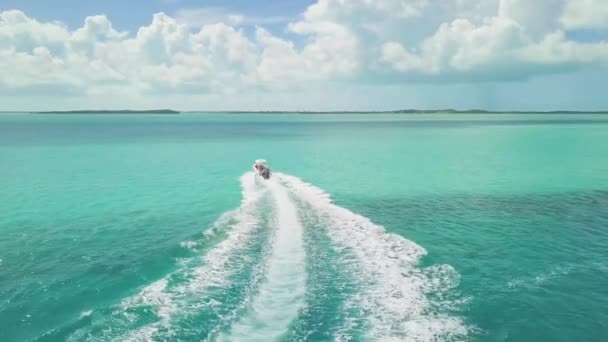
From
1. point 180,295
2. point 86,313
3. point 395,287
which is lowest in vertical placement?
point 86,313

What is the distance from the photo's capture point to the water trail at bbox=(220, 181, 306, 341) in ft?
47.7

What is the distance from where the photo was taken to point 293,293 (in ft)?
56.9

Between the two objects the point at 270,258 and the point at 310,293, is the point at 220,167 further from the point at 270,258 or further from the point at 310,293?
the point at 310,293

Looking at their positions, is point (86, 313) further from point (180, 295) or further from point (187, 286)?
point (187, 286)

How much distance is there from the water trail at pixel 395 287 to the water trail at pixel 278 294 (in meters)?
1.97

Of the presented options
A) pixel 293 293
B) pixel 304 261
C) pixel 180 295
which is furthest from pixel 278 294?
pixel 180 295

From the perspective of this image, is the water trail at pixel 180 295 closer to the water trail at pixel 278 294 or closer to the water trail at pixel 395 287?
the water trail at pixel 278 294

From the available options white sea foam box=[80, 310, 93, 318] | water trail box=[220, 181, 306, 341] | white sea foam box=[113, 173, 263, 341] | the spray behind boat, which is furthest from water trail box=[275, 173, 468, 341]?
the spray behind boat

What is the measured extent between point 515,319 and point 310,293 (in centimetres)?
730

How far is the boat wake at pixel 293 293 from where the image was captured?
47.5ft

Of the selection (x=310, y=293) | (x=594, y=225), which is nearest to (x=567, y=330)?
(x=310, y=293)

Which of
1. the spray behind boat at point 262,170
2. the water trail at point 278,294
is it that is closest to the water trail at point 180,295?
the water trail at point 278,294

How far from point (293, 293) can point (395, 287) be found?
410 centimetres

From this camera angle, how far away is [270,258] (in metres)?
21.1
